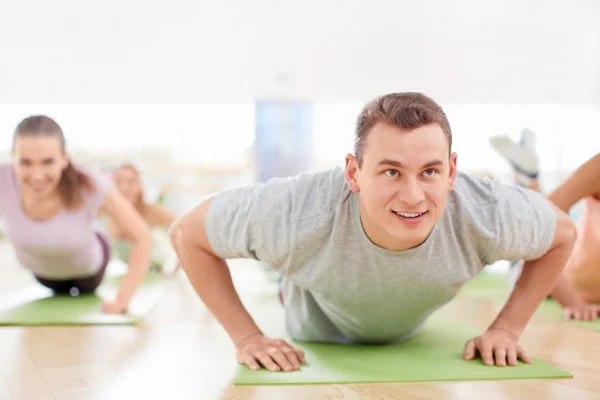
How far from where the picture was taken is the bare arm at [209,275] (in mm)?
1498

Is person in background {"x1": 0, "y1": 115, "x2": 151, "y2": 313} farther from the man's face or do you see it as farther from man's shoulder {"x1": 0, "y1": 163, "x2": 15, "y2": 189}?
the man's face

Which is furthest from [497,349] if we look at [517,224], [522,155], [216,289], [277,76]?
[277,76]

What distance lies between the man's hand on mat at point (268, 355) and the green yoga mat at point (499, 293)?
95 cm

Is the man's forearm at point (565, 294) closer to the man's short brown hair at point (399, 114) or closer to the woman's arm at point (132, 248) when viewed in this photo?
the man's short brown hair at point (399, 114)

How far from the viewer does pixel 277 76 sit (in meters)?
5.59

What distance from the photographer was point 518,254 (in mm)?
1451

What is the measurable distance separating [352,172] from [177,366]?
0.61 m

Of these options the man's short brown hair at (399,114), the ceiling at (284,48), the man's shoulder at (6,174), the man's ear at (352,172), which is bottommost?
the man's shoulder at (6,174)

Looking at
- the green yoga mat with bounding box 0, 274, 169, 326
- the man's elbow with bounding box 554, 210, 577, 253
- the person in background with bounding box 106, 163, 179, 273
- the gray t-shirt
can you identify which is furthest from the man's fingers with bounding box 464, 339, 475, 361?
the person in background with bounding box 106, 163, 179, 273

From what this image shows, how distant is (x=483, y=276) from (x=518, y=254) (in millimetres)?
1977

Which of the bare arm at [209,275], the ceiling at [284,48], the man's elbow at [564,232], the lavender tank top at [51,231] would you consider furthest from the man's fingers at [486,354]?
the ceiling at [284,48]

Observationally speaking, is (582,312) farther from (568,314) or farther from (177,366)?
(177,366)

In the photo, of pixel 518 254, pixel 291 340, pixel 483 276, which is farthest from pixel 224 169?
pixel 518 254

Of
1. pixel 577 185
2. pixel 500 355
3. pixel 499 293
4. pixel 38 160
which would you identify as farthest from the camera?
pixel 499 293
